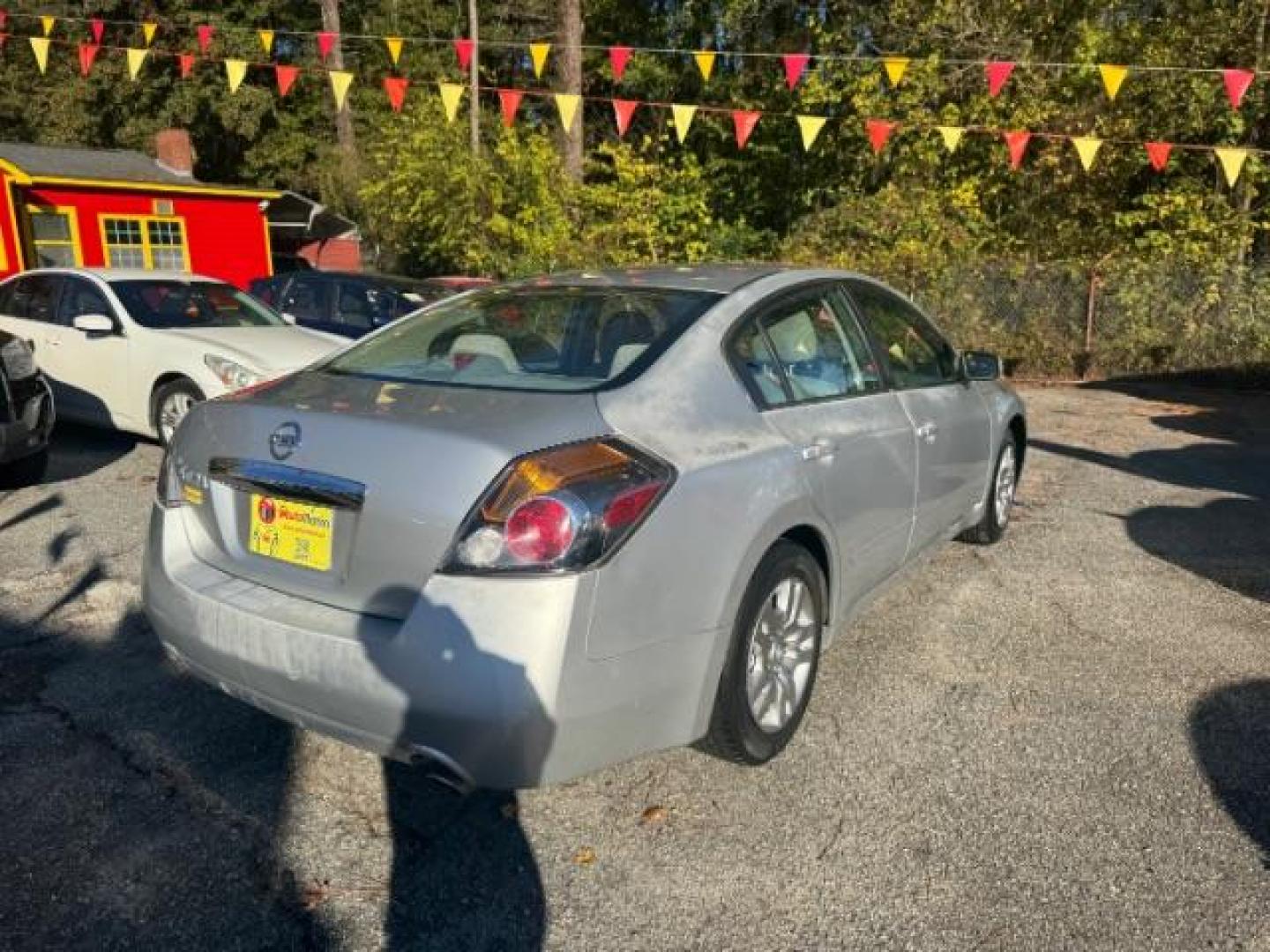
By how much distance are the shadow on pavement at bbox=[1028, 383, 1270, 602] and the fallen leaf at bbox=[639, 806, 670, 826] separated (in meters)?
3.49

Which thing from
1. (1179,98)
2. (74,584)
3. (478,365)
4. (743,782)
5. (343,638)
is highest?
(1179,98)

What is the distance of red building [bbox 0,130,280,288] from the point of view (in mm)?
19197

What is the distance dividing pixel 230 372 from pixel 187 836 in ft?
16.2

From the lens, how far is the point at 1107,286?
1358cm

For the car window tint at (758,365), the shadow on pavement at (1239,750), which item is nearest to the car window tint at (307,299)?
the car window tint at (758,365)

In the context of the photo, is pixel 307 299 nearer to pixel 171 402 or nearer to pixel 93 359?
pixel 93 359

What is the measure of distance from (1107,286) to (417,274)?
51.0 feet

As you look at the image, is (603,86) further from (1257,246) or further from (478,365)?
(478,365)

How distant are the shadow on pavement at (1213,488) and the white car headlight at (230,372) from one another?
5.90 meters

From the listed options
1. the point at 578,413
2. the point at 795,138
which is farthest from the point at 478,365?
the point at 795,138

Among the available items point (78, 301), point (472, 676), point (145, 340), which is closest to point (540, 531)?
point (472, 676)

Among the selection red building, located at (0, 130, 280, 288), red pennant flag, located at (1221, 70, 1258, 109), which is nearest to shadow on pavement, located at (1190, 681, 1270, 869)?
red pennant flag, located at (1221, 70, 1258, 109)

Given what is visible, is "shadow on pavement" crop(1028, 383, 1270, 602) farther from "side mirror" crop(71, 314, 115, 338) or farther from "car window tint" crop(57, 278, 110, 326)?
"car window tint" crop(57, 278, 110, 326)

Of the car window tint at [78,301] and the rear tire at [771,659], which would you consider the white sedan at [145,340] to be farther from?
the rear tire at [771,659]
